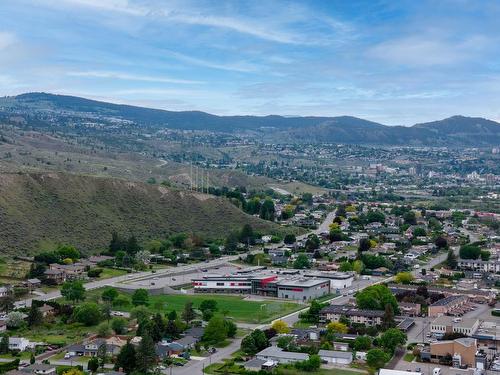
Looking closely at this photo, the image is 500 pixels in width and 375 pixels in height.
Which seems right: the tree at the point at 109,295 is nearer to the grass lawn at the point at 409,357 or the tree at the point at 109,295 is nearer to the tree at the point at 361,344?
the tree at the point at 361,344

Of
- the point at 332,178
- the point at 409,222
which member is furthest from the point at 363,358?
the point at 332,178

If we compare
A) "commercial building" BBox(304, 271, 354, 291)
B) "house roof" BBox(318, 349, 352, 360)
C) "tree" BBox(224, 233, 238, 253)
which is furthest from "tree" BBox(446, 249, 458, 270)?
"house roof" BBox(318, 349, 352, 360)

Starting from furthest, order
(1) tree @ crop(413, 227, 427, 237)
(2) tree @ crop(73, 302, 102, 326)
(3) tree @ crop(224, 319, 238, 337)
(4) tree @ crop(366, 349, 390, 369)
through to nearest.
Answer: (1) tree @ crop(413, 227, 427, 237)
(2) tree @ crop(73, 302, 102, 326)
(3) tree @ crop(224, 319, 238, 337)
(4) tree @ crop(366, 349, 390, 369)

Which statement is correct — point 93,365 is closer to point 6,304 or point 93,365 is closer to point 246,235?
point 6,304

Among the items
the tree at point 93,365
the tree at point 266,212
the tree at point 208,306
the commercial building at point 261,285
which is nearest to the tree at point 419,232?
the tree at point 266,212

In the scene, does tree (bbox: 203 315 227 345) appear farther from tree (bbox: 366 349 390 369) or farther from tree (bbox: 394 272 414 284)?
tree (bbox: 394 272 414 284)

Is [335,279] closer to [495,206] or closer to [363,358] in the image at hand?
[363,358]

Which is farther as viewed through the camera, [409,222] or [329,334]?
[409,222]

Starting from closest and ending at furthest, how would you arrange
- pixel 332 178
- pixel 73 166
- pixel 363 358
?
pixel 363 358 → pixel 73 166 → pixel 332 178
